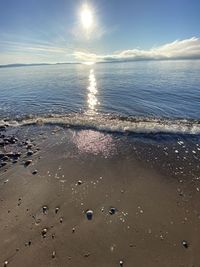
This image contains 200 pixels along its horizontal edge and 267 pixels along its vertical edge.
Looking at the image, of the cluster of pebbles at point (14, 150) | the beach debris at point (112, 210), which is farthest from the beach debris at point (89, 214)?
the cluster of pebbles at point (14, 150)

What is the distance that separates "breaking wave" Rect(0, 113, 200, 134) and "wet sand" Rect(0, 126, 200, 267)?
177 centimetres

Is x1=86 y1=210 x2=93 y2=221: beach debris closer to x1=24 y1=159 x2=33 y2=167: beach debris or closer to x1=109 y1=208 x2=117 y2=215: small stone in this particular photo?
x1=109 y1=208 x2=117 y2=215: small stone

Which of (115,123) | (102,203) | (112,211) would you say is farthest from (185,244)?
(115,123)

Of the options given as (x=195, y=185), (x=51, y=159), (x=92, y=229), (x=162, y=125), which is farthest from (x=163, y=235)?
(x=162, y=125)

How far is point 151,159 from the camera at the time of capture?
37.9 ft

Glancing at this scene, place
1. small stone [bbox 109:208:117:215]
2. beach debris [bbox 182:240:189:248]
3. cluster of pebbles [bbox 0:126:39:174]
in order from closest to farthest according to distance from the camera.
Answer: beach debris [bbox 182:240:189:248]
small stone [bbox 109:208:117:215]
cluster of pebbles [bbox 0:126:39:174]

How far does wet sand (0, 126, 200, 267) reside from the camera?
6477 mm

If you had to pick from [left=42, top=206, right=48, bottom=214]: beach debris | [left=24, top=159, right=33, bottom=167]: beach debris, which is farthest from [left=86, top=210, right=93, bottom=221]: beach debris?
[left=24, top=159, right=33, bottom=167]: beach debris

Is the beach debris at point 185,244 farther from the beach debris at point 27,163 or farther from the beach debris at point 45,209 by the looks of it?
the beach debris at point 27,163

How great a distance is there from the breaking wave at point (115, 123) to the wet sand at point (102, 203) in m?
1.77

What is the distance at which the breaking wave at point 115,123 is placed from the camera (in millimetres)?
15320

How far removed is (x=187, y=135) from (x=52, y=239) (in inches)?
416

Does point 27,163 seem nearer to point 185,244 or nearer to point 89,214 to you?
point 89,214

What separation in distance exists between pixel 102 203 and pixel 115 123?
9.31 m
